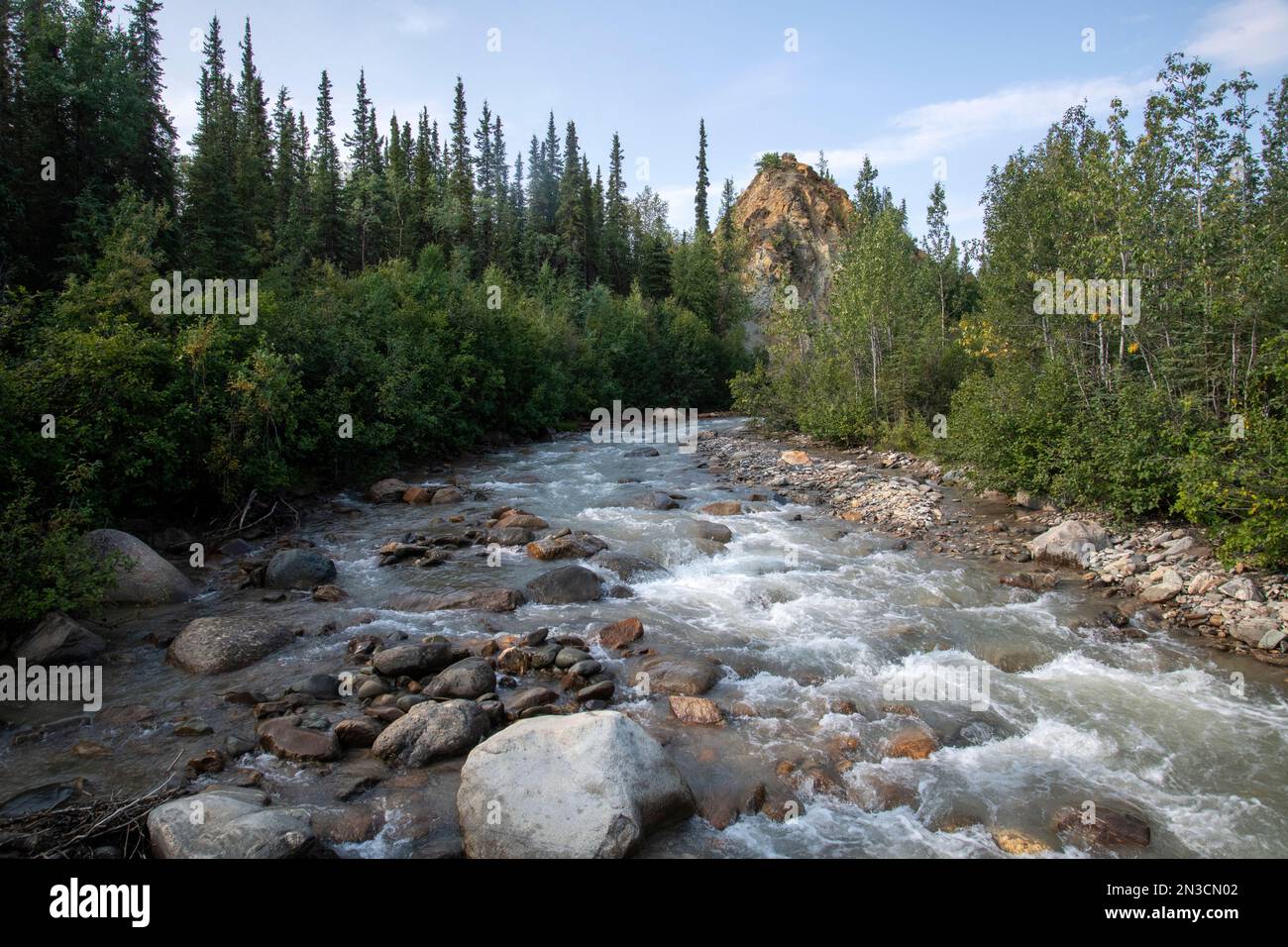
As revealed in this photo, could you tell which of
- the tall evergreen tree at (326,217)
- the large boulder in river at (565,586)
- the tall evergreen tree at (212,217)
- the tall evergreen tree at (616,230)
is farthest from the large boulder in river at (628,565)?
the tall evergreen tree at (616,230)

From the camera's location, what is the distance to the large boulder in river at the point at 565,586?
44.4 ft

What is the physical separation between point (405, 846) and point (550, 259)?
240 feet

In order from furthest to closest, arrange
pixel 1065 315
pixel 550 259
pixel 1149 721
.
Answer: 1. pixel 550 259
2. pixel 1065 315
3. pixel 1149 721

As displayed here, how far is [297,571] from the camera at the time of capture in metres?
14.1

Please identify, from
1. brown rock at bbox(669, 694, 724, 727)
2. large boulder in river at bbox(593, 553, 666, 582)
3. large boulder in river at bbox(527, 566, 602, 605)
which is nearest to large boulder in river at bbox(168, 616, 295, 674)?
large boulder in river at bbox(527, 566, 602, 605)

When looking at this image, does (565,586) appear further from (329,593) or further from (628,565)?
(329,593)

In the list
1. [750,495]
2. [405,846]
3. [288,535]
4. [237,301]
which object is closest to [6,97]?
[237,301]

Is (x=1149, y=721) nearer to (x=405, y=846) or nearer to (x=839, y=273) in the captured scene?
(x=405, y=846)

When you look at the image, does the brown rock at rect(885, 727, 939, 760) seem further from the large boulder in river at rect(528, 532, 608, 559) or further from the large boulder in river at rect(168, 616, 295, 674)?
the large boulder in river at rect(168, 616, 295, 674)

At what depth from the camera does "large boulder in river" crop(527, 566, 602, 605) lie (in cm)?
1355

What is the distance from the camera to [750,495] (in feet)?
76.2

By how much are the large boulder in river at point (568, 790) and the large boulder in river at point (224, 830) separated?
1.49 m

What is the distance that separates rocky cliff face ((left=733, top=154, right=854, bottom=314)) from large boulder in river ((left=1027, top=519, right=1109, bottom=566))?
74.2 meters
